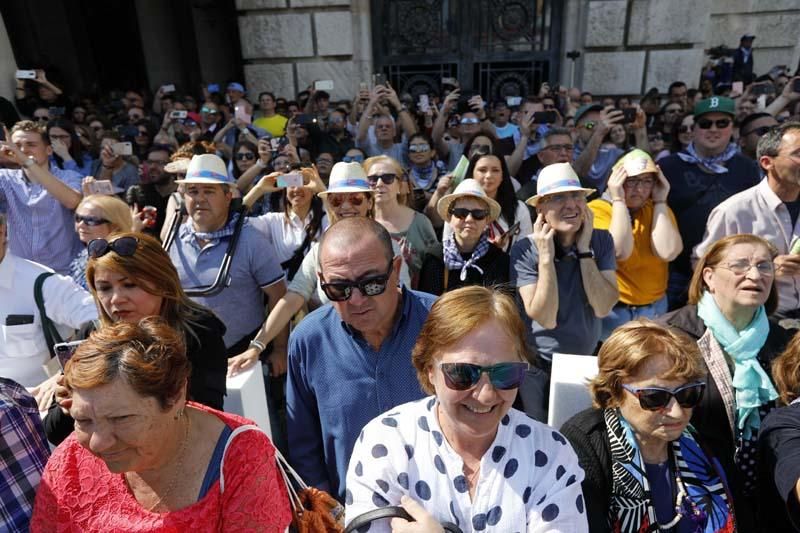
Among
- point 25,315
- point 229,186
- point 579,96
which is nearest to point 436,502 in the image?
point 25,315

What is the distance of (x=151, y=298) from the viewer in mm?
2027

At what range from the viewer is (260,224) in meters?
3.57

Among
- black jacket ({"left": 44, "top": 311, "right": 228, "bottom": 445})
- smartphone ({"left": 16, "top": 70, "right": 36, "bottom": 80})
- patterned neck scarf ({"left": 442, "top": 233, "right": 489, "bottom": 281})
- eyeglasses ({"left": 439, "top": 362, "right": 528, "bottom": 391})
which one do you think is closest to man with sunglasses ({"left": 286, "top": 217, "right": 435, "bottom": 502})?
black jacket ({"left": 44, "top": 311, "right": 228, "bottom": 445})

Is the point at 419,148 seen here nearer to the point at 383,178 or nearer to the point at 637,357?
the point at 383,178

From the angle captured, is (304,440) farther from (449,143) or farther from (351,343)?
(449,143)

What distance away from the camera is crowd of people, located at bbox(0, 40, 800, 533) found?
54.4 inches

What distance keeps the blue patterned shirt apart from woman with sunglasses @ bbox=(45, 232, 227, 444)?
433 millimetres

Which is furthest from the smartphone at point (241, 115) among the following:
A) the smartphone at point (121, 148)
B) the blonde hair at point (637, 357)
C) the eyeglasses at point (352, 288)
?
the blonde hair at point (637, 357)

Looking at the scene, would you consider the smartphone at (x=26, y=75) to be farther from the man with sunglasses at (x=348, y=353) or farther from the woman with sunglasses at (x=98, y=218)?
the man with sunglasses at (x=348, y=353)

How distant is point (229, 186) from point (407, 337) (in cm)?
176

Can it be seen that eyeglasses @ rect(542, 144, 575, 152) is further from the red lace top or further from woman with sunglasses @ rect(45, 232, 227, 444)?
the red lace top

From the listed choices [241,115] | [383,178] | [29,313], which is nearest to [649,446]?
[383,178]

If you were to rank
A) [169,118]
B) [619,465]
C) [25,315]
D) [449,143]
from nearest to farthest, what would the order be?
[619,465]
[25,315]
[449,143]
[169,118]

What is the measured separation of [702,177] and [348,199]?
8.12 feet
